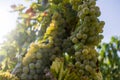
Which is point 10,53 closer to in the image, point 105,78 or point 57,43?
point 57,43

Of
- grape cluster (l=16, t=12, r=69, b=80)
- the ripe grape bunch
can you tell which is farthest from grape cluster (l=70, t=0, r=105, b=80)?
grape cluster (l=16, t=12, r=69, b=80)

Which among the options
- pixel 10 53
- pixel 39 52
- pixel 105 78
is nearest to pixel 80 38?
pixel 39 52

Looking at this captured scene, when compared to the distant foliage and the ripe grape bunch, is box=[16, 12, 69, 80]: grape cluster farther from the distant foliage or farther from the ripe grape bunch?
the distant foliage

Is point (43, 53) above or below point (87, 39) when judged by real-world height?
below

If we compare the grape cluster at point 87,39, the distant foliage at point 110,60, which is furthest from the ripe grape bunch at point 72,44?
the distant foliage at point 110,60

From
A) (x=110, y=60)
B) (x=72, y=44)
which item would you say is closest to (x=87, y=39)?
(x=72, y=44)

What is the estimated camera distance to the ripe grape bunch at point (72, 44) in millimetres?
4285

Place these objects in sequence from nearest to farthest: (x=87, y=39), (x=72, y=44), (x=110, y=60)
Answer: (x=87, y=39), (x=72, y=44), (x=110, y=60)

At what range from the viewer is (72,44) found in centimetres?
471

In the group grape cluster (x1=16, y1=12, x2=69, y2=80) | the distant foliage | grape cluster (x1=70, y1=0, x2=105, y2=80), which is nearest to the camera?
grape cluster (x1=70, y1=0, x2=105, y2=80)

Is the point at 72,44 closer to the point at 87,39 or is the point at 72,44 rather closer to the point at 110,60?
the point at 87,39

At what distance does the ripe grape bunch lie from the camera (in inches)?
169

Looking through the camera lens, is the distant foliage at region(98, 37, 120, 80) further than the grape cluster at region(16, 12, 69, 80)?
Yes

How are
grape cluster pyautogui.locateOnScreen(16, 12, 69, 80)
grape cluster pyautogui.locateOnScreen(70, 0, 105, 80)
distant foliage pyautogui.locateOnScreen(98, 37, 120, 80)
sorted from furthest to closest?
distant foliage pyautogui.locateOnScreen(98, 37, 120, 80), grape cluster pyautogui.locateOnScreen(16, 12, 69, 80), grape cluster pyautogui.locateOnScreen(70, 0, 105, 80)
